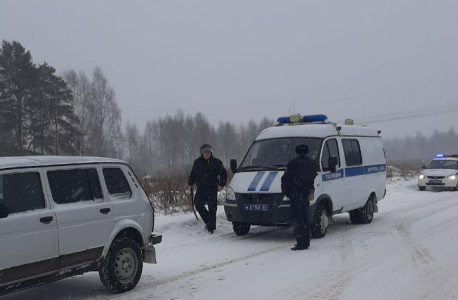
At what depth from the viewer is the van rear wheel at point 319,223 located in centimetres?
1072

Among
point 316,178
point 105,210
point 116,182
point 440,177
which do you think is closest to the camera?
point 105,210

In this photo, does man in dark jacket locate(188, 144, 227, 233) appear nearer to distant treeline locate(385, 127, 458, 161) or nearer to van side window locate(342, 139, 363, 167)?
van side window locate(342, 139, 363, 167)

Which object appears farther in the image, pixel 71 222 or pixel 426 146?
pixel 426 146

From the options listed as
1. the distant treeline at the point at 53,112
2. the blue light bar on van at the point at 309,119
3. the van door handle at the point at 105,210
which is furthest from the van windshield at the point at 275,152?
the distant treeline at the point at 53,112

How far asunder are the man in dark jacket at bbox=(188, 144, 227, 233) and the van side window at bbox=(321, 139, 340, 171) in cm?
219

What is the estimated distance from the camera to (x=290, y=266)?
8086mm

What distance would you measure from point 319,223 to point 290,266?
9.39ft

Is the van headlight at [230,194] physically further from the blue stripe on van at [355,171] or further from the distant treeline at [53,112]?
the distant treeline at [53,112]

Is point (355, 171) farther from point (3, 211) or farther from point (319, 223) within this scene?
point (3, 211)

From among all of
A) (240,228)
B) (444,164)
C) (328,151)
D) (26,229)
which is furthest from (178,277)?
(444,164)

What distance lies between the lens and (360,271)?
299 inches

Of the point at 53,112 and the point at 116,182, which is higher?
the point at 53,112

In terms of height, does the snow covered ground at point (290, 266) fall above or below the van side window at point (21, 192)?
below

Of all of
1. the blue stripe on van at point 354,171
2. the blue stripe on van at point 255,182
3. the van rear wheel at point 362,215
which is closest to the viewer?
the blue stripe on van at point 255,182
